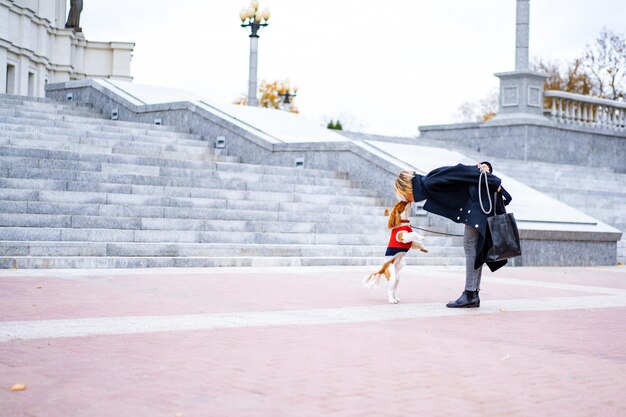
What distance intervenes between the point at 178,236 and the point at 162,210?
871 millimetres

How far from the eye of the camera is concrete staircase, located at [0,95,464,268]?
13.0 m

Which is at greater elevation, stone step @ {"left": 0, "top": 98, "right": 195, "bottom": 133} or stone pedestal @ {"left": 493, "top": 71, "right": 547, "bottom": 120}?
stone pedestal @ {"left": 493, "top": 71, "right": 547, "bottom": 120}

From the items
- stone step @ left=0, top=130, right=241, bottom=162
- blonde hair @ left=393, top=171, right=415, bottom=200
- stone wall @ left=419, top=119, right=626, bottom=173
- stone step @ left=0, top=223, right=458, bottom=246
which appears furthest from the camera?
stone wall @ left=419, top=119, right=626, bottom=173

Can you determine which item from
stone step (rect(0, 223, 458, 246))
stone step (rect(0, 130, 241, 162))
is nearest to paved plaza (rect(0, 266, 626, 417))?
stone step (rect(0, 223, 458, 246))

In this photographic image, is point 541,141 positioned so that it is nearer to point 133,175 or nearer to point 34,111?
point 34,111

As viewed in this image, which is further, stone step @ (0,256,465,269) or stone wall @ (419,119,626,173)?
stone wall @ (419,119,626,173)

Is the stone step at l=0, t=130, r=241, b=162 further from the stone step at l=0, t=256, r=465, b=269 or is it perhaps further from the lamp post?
the lamp post

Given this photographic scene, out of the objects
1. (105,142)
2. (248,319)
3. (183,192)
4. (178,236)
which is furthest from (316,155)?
(248,319)

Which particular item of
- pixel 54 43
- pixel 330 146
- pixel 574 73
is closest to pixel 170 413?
pixel 330 146

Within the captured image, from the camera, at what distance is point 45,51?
133 ft

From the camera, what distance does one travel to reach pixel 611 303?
35.4 feet

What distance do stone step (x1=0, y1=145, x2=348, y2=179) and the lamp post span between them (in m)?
14.6

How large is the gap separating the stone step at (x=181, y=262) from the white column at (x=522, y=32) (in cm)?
1797

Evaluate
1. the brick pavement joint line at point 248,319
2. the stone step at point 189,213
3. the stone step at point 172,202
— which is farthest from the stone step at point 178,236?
the brick pavement joint line at point 248,319
